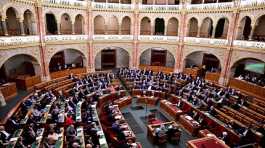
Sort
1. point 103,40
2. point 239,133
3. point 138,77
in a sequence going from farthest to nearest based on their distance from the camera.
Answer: point 103,40 < point 138,77 < point 239,133

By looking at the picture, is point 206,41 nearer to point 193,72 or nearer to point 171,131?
point 193,72

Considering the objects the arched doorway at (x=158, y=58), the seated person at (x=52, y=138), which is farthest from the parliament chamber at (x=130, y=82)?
the arched doorway at (x=158, y=58)

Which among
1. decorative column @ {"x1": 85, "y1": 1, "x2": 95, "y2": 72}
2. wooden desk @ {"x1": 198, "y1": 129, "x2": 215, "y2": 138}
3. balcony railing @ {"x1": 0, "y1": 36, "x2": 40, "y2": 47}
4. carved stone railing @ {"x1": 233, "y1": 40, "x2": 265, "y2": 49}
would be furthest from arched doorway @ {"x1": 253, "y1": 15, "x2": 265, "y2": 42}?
balcony railing @ {"x1": 0, "y1": 36, "x2": 40, "y2": 47}

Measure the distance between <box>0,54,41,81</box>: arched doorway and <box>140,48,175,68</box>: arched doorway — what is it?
1526 centimetres

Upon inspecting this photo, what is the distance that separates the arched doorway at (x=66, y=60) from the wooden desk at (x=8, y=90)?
24.4 feet

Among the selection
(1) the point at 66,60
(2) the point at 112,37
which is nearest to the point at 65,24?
(1) the point at 66,60

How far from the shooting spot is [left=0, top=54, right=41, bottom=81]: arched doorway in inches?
750

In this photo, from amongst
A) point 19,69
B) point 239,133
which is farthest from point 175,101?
point 19,69

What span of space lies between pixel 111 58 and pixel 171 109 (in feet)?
49.3

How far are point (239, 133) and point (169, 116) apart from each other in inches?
222

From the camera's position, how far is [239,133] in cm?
1283

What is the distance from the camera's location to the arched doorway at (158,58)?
1147 inches

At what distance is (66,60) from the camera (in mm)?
26312

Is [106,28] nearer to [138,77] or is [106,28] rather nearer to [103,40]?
[103,40]
